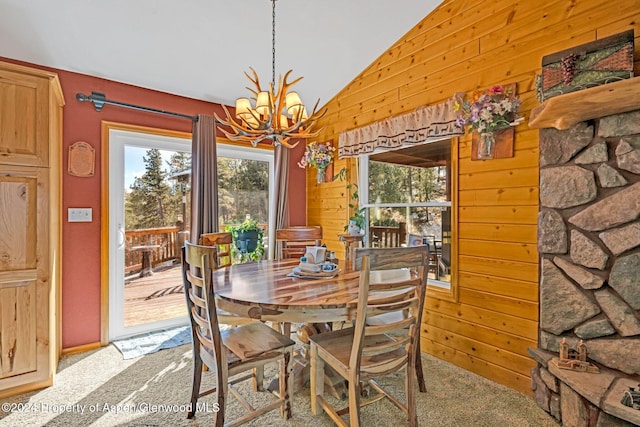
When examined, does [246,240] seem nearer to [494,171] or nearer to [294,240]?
[294,240]

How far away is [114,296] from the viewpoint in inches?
119

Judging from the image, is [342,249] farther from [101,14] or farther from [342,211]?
[101,14]

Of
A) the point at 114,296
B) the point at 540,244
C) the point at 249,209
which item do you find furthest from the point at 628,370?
the point at 114,296

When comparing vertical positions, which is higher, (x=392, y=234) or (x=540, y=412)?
(x=392, y=234)

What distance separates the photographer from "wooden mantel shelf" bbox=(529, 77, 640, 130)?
5.14 ft

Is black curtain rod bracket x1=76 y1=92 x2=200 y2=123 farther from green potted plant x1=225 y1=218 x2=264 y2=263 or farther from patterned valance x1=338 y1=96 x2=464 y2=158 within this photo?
patterned valance x1=338 y1=96 x2=464 y2=158

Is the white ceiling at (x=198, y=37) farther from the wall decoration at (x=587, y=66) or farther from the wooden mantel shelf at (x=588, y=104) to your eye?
the wooden mantel shelf at (x=588, y=104)

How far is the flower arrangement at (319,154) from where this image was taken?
380cm

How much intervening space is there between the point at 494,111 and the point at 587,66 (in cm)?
52

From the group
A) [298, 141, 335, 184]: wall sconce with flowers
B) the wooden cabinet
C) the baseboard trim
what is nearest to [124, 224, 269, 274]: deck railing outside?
the wooden cabinet

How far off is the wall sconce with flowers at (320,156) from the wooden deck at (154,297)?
1929mm

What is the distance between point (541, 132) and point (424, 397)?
1.89 m

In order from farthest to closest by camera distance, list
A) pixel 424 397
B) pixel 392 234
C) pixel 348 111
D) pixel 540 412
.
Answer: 1. pixel 348 111
2. pixel 392 234
3. pixel 424 397
4. pixel 540 412

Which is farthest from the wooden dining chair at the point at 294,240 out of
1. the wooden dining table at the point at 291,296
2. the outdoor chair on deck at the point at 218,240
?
the wooden dining table at the point at 291,296
